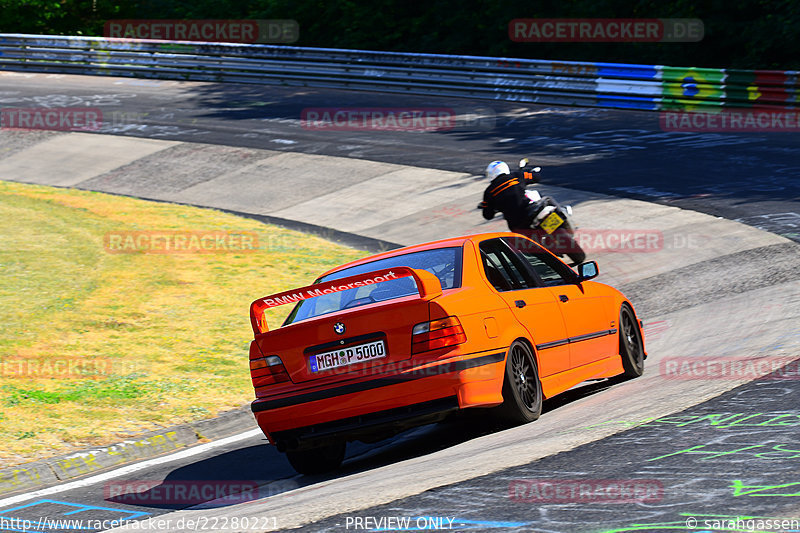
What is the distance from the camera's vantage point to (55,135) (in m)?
26.7

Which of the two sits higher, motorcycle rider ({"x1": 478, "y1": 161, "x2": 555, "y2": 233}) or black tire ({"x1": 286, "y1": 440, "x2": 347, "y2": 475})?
motorcycle rider ({"x1": 478, "y1": 161, "x2": 555, "y2": 233})

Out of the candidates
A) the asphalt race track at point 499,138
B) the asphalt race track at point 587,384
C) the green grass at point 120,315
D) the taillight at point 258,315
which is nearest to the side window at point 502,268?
the asphalt race track at point 587,384

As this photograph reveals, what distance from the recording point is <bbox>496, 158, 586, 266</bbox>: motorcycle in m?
12.4

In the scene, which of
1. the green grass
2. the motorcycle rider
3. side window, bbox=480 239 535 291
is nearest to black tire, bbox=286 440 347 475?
side window, bbox=480 239 535 291

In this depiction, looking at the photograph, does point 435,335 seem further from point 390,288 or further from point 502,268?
point 502,268

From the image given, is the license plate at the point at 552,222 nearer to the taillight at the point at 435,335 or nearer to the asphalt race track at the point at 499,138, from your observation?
the asphalt race track at the point at 499,138

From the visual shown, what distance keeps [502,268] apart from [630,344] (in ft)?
6.16

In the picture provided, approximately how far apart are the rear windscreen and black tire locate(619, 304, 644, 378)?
2133 mm

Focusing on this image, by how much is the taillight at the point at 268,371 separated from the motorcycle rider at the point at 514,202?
579 centimetres

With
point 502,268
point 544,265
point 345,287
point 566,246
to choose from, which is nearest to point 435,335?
point 345,287

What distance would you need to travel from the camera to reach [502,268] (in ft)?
25.6

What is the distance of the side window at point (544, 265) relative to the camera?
27.5 ft

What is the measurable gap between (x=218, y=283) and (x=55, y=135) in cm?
1446

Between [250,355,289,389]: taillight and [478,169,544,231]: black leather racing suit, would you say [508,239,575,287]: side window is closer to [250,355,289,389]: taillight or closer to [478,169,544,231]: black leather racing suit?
[250,355,289,389]: taillight
